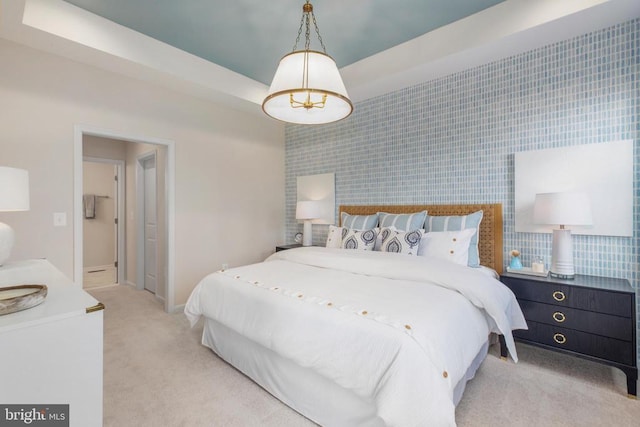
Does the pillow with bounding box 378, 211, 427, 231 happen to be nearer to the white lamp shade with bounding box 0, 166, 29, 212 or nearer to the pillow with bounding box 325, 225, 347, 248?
the pillow with bounding box 325, 225, 347, 248

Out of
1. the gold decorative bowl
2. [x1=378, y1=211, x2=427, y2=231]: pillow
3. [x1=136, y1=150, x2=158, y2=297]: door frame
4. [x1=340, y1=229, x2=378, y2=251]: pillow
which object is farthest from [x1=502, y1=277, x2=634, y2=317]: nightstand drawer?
[x1=136, y1=150, x2=158, y2=297]: door frame

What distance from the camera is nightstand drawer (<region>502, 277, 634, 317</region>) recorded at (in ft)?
6.36

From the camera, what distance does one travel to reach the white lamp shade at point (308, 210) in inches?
161

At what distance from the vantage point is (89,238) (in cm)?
582

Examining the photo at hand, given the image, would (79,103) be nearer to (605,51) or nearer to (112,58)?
(112,58)

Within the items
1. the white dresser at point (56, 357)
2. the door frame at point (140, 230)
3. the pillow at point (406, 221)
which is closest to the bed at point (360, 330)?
the pillow at point (406, 221)

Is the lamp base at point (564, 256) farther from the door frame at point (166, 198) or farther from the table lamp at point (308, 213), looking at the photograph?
the door frame at point (166, 198)

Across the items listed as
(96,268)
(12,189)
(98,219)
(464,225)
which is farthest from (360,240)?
(98,219)

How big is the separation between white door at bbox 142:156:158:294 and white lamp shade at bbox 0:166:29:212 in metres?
2.40

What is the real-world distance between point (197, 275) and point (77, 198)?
5.02 feet

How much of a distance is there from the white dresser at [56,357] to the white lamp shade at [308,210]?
10.1 ft

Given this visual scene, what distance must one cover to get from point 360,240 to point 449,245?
0.87 meters

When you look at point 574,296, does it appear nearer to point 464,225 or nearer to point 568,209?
point 568,209

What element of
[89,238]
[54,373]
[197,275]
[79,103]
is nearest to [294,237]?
[197,275]
